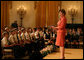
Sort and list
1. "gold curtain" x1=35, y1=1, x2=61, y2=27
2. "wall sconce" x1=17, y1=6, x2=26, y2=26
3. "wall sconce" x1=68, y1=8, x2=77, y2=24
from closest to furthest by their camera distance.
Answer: "wall sconce" x1=68, y1=8, x2=77, y2=24 → "gold curtain" x1=35, y1=1, x2=61, y2=27 → "wall sconce" x1=17, y1=6, x2=26, y2=26

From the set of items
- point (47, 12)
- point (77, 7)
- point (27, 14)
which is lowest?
point (27, 14)

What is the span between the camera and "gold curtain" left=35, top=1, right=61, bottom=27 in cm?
1509

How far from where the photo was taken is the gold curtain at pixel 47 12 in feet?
49.5

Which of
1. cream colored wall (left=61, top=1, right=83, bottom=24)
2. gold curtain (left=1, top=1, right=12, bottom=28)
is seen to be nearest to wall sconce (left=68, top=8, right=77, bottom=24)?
cream colored wall (left=61, top=1, right=83, bottom=24)

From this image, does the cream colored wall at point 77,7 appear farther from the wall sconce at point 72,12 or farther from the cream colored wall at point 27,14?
the cream colored wall at point 27,14

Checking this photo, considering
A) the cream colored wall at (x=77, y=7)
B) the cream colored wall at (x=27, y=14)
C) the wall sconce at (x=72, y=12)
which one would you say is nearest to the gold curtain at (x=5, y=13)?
the cream colored wall at (x=27, y=14)

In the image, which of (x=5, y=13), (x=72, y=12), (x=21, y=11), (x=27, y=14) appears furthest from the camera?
(x=27, y=14)

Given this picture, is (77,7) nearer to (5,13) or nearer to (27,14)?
(27,14)

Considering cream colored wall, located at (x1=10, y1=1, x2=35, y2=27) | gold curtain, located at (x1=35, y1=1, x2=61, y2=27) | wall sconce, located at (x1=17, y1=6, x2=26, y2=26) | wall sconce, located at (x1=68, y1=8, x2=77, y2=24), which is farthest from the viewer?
cream colored wall, located at (x1=10, y1=1, x2=35, y2=27)

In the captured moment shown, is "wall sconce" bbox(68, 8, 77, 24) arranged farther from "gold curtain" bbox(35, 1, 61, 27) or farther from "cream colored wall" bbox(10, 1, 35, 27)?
"cream colored wall" bbox(10, 1, 35, 27)

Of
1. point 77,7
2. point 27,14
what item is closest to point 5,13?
point 27,14

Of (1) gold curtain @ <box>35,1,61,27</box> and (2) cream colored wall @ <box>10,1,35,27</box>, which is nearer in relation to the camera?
(1) gold curtain @ <box>35,1,61,27</box>

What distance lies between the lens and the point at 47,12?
1524 centimetres

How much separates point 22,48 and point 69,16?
9.29 meters
